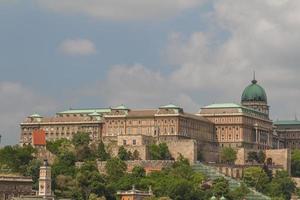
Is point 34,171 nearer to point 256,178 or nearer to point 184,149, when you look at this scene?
point 184,149

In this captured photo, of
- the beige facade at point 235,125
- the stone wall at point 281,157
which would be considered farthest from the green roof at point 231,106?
the stone wall at point 281,157

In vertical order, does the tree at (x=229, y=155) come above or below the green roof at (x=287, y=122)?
below

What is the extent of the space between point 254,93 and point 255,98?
1.34 m

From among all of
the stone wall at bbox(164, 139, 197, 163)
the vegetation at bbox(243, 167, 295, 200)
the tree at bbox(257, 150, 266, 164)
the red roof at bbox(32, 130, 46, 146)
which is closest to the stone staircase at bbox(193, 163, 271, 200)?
the stone wall at bbox(164, 139, 197, 163)

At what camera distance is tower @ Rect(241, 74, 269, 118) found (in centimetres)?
17738

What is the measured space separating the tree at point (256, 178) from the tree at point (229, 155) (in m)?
9.14

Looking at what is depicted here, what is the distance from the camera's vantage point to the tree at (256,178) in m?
140

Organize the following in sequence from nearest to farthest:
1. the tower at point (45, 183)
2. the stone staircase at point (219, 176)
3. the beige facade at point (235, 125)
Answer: the tower at point (45, 183) < the stone staircase at point (219, 176) < the beige facade at point (235, 125)

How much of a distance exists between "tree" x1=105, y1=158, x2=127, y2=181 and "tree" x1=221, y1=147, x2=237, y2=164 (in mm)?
18915

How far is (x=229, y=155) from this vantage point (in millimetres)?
152500

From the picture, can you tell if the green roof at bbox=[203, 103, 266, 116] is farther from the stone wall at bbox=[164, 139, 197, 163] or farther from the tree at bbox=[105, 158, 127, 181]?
the tree at bbox=[105, 158, 127, 181]

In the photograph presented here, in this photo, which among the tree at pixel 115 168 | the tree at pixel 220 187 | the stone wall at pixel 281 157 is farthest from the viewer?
the stone wall at pixel 281 157

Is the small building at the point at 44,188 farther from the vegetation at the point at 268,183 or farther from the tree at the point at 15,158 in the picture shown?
the vegetation at the point at 268,183

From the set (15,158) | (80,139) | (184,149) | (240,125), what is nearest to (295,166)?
(240,125)
